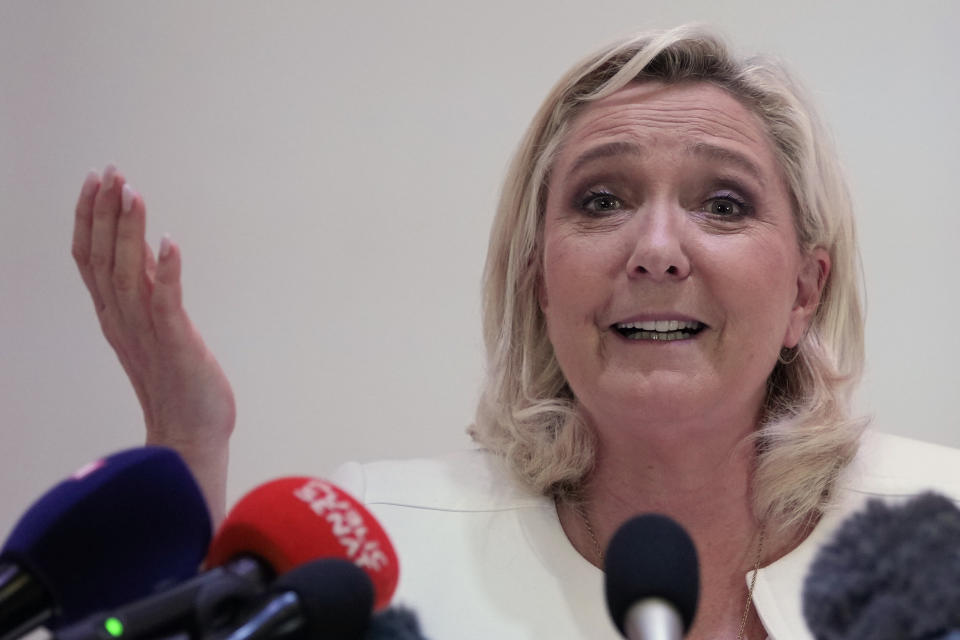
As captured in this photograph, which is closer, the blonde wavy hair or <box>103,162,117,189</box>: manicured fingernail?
<box>103,162,117,189</box>: manicured fingernail

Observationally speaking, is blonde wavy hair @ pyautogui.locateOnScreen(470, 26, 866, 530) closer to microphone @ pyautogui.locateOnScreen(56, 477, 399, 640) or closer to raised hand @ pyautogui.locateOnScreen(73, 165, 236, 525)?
raised hand @ pyautogui.locateOnScreen(73, 165, 236, 525)

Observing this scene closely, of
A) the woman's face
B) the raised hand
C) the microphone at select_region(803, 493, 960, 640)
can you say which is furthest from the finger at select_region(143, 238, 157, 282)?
the microphone at select_region(803, 493, 960, 640)

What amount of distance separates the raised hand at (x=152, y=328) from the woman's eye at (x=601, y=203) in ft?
2.05

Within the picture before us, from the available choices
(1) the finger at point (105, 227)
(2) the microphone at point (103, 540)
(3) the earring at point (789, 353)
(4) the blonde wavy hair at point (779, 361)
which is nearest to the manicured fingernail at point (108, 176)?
(1) the finger at point (105, 227)

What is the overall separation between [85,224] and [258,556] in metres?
0.62

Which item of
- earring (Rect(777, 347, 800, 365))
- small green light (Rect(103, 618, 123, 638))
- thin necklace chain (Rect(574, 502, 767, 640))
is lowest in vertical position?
thin necklace chain (Rect(574, 502, 767, 640))

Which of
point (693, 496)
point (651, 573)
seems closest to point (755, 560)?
point (693, 496)

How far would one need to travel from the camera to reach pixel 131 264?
4.02 feet

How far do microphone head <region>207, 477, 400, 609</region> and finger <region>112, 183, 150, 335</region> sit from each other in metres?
0.49

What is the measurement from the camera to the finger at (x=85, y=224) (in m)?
1.19

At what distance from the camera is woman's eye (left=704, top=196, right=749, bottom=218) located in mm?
1523

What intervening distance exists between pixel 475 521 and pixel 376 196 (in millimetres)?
960

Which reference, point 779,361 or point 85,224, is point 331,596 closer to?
point 85,224

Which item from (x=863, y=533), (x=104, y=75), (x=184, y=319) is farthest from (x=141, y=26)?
(x=863, y=533)
